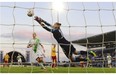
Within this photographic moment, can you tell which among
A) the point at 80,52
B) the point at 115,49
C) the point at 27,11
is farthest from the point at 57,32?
the point at 115,49

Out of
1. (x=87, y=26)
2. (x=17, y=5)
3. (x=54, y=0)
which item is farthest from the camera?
(x=87, y=26)

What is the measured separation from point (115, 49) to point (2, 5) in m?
13.7

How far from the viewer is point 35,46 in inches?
262

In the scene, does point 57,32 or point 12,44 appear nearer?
point 12,44

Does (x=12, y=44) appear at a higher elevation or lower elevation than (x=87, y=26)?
lower

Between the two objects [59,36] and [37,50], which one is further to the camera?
[59,36]

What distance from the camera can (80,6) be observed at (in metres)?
6.23

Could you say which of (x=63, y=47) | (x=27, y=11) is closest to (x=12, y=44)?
(x=27, y=11)

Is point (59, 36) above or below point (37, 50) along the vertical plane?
above

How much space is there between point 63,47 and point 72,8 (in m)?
1.21

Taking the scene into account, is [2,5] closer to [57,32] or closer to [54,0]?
Answer: [54,0]

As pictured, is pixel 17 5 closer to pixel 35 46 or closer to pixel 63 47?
pixel 35 46

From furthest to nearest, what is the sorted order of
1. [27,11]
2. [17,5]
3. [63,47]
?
[63,47], [27,11], [17,5]

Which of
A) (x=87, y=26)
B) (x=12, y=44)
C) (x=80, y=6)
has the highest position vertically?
(x=80, y=6)
